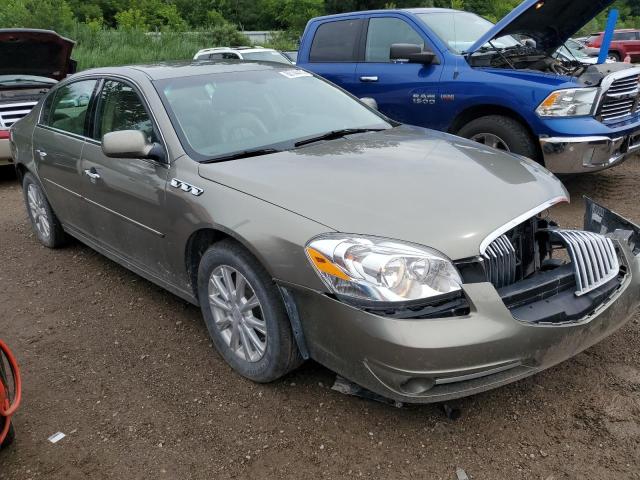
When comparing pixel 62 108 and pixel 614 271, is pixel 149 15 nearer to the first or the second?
pixel 62 108

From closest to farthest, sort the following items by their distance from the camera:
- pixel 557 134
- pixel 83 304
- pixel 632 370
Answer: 1. pixel 632 370
2. pixel 83 304
3. pixel 557 134

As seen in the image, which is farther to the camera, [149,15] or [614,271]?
[149,15]

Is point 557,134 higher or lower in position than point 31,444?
higher

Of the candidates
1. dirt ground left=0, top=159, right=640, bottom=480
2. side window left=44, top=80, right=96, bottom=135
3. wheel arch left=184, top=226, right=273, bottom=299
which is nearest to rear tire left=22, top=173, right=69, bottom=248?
side window left=44, top=80, right=96, bottom=135

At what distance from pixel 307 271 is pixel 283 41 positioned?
32578 millimetres

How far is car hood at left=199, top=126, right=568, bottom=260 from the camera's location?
94.9 inches

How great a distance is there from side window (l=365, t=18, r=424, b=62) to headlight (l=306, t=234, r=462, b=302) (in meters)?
4.26

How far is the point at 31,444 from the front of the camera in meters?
2.65

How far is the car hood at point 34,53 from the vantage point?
6.71m

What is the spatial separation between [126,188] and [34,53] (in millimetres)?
4769

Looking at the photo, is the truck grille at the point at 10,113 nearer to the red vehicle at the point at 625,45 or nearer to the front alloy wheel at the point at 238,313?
the front alloy wheel at the point at 238,313

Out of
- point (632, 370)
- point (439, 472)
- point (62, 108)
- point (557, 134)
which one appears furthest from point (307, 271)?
point (557, 134)

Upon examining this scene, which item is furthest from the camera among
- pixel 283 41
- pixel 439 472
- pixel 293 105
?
pixel 283 41

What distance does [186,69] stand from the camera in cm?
375
